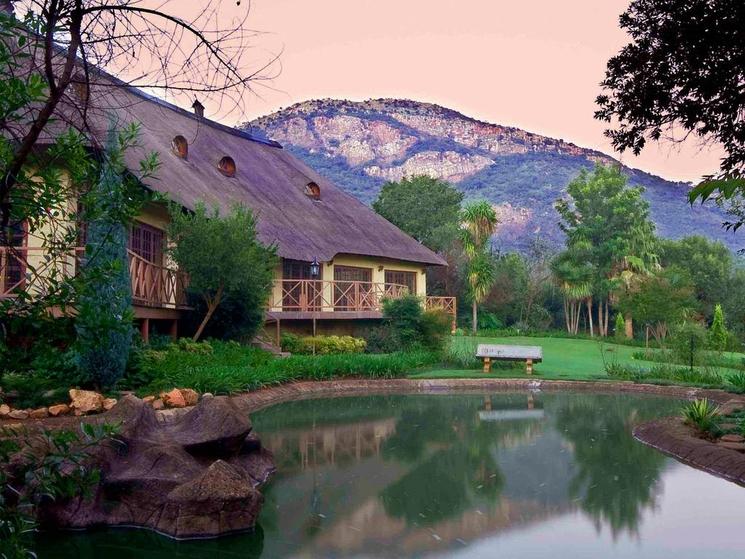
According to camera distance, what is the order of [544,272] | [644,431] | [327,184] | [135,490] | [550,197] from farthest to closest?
[550,197] < [544,272] < [327,184] < [644,431] < [135,490]

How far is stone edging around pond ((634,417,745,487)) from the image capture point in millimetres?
8938

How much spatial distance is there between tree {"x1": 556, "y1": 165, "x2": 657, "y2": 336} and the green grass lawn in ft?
21.3

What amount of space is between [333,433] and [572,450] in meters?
3.66

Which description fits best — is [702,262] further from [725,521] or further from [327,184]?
[725,521]

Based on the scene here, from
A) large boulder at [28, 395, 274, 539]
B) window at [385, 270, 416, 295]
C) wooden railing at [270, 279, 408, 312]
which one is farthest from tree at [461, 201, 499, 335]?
large boulder at [28, 395, 274, 539]

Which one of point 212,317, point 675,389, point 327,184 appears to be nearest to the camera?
point 675,389

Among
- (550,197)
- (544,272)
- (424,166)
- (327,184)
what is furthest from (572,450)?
(424,166)

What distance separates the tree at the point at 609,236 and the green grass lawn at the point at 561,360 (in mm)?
6495

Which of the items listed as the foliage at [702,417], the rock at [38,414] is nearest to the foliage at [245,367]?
the rock at [38,414]

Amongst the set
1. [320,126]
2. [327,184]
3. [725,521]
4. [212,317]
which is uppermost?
[320,126]

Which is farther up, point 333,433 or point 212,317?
point 212,317

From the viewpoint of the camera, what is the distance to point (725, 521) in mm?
6984

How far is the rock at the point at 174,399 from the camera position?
11.1 m

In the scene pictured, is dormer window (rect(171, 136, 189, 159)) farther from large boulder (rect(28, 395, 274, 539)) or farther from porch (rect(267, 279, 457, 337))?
large boulder (rect(28, 395, 274, 539))
